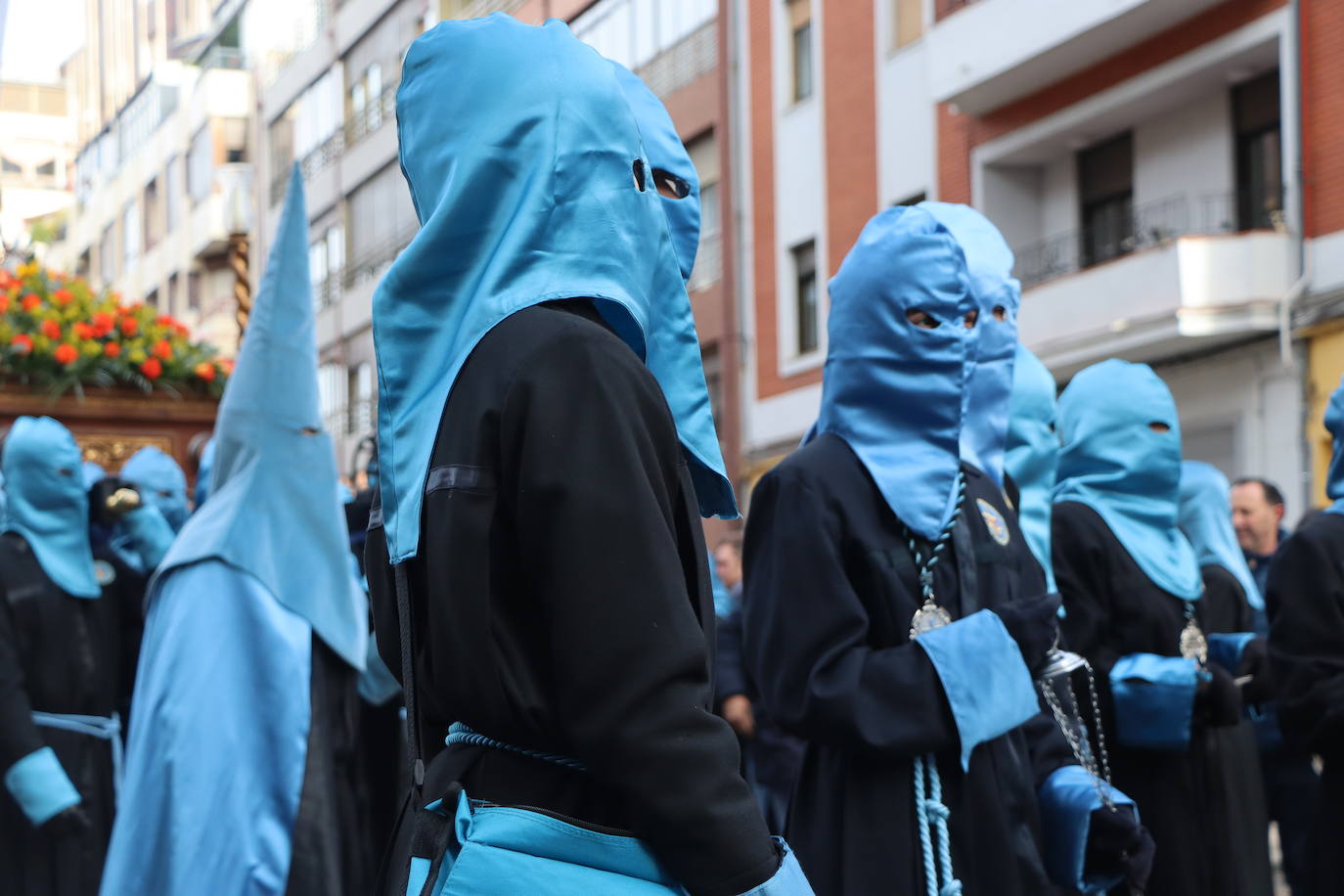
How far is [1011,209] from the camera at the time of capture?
64.4 feet

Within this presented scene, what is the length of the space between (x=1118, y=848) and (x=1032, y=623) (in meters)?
0.53

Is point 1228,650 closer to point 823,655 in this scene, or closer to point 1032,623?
point 1032,623

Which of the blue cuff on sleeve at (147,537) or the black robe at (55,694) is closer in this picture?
the black robe at (55,694)

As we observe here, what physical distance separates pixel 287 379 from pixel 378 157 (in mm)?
31426

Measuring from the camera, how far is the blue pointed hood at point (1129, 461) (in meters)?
5.55

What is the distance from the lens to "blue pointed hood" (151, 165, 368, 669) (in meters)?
5.18

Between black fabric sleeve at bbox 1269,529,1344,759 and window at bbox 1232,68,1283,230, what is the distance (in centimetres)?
1160

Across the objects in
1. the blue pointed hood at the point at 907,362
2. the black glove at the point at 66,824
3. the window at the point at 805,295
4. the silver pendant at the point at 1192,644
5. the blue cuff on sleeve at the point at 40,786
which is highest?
the window at the point at 805,295

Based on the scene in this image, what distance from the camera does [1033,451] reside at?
536cm

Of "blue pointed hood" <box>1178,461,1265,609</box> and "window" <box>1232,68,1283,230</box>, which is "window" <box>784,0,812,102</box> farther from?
"blue pointed hood" <box>1178,461,1265,609</box>

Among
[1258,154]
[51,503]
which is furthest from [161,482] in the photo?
[1258,154]

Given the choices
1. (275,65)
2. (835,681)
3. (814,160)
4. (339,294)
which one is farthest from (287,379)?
(275,65)

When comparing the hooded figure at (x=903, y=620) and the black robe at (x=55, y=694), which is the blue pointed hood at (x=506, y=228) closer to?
the hooded figure at (x=903, y=620)

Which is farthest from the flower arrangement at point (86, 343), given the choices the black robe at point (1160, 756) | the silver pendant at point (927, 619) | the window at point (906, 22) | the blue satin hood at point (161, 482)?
the window at point (906, 22)
